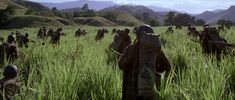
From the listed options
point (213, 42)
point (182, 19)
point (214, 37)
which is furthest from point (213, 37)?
point (182, 19)

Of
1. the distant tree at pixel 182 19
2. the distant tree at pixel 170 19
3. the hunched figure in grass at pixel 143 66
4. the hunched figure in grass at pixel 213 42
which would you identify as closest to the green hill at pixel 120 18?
the distant tree at pixel 170 19

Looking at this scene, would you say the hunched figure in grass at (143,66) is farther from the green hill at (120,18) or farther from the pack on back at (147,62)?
the green hill at (120,18)

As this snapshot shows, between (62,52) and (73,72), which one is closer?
(73,72)

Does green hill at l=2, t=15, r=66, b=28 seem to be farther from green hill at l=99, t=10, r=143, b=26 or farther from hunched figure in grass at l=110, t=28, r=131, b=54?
hunched figure in grass at l=110, t=28, r=131, b=54

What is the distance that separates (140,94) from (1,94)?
1.69m

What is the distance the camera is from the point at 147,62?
6410 millimetres

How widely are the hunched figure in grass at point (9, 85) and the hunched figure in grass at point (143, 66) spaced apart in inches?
56.9

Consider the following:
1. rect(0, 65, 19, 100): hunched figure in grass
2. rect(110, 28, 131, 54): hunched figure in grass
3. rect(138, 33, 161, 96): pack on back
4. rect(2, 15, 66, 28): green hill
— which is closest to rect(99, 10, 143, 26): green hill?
rect(2, 15, 66, 28): green hill

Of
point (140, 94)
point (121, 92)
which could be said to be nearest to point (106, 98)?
point (121, 92)

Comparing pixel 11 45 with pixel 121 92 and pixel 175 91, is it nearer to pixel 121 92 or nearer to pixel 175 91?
pixel 121 92

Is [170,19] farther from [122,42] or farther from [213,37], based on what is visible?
[213,37]

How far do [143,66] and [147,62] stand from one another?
0.07m

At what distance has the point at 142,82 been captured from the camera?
21.0 feet

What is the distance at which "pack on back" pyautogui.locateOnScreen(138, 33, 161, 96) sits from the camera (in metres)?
6.34
